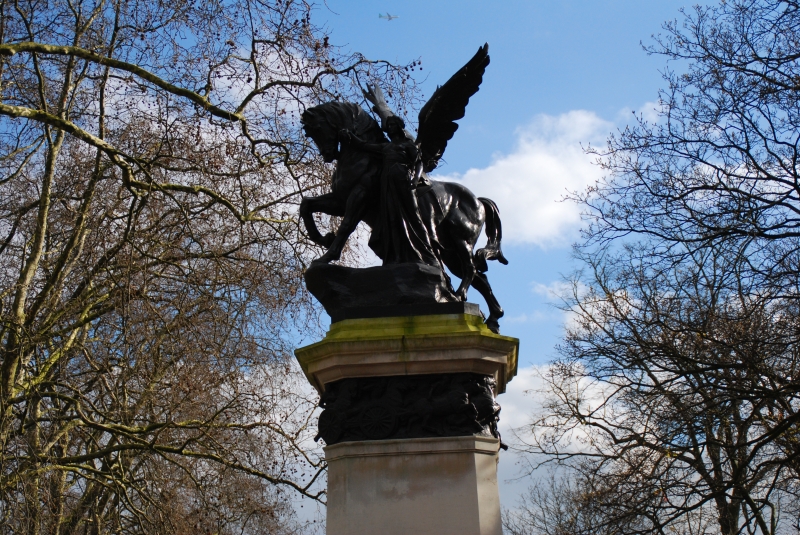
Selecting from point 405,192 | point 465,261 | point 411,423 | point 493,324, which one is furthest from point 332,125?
point 411,423

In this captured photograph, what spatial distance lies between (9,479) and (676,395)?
792cm

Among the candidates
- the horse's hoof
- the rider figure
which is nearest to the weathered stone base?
the horse's hoof

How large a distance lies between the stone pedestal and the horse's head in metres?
1.43

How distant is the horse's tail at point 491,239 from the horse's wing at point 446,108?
50cm

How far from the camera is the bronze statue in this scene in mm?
6277

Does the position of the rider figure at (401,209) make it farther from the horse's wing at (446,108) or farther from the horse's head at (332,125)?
the horse's wing at (446,108)

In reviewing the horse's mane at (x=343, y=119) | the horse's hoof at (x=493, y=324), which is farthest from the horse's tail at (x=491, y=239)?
the horse's mane at (x=343, y=119)

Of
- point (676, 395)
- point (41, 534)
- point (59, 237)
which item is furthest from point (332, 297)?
point (59, 237)

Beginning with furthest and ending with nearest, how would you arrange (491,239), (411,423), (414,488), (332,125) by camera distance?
(491,239)
(332,125)
(411,423)
(414,488)

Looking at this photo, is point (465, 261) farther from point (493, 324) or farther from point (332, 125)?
point (332, 125)

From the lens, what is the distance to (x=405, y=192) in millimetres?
6277

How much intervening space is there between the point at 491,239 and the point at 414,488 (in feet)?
7.37

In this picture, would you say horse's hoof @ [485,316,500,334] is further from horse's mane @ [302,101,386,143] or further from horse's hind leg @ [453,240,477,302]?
horse's mane @ [302,101,386,143]

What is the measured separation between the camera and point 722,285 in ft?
34.5
